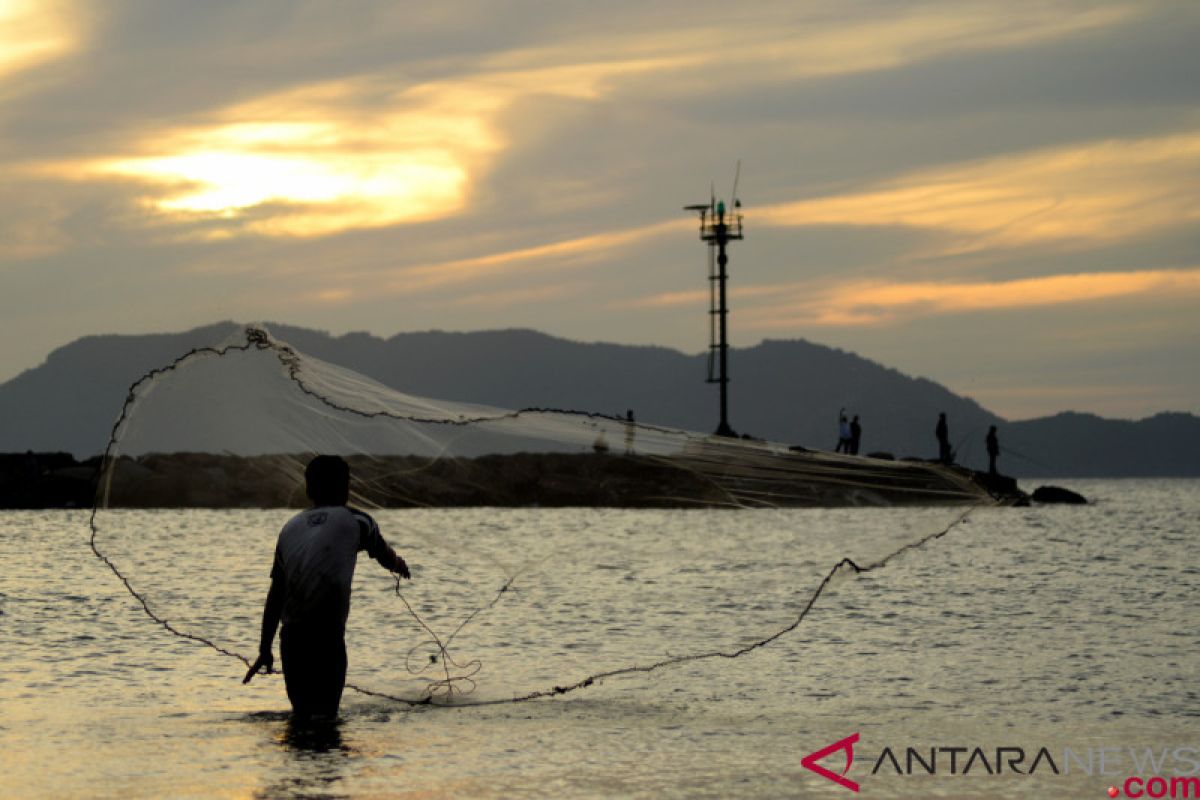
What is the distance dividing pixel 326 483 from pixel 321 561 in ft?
1.98

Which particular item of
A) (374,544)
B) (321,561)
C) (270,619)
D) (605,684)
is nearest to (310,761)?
(270,619)

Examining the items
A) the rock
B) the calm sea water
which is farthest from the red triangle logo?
the rock

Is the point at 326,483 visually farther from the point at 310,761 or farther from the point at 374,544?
the point at 310,761

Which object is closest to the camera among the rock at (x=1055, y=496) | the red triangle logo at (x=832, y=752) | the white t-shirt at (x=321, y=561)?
the red triangle logo at (x=832, y=752)

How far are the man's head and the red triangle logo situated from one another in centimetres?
403

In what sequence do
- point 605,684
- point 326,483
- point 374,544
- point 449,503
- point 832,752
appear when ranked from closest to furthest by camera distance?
point 374,544, point 326,483, point 832,752, point 605,684, point 449,503

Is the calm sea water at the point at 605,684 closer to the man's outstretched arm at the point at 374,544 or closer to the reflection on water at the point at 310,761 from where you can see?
the reflection on water at the point at 310,761

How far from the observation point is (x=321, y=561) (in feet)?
37.2

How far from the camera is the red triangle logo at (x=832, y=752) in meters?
11.1

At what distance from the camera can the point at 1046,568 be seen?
41031 millimetres

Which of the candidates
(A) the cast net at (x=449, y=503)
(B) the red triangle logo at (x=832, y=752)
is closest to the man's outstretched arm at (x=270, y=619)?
(A) the cast net at (x=449, y=503)

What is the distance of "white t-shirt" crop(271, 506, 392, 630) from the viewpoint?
11.3m

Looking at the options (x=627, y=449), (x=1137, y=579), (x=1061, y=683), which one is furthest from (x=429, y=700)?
(x=1137, y=579)

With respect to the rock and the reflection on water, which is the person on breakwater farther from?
the rock
